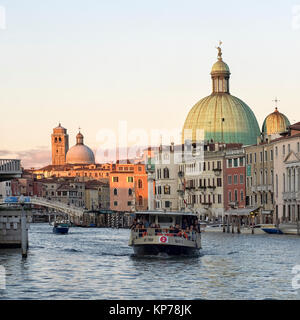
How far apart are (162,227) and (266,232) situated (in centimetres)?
2898

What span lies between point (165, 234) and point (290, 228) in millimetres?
30406

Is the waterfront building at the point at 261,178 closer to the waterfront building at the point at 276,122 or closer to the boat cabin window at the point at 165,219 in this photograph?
the waterfront building at the point at 276,122

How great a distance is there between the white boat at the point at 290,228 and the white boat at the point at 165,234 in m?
23.2

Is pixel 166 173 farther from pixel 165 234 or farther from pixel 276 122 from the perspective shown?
pixel 165 234

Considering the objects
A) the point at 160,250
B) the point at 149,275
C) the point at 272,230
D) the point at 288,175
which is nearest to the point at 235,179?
the point at 288,175

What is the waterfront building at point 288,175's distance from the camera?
8131cm

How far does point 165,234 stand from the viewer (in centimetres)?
4578

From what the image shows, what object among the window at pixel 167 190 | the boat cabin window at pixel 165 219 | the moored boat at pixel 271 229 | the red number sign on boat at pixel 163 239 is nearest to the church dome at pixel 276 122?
the window at pixel 167 190

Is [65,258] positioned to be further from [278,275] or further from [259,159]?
[259,159]

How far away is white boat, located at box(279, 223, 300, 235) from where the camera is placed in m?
72.6

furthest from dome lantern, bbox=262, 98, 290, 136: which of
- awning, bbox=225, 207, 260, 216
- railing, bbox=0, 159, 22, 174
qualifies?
railing, bbox=0, 159, 22, 174

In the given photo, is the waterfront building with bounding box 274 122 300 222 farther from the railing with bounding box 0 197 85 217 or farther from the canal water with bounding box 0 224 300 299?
the railing with bounding box 0 197 85 217
